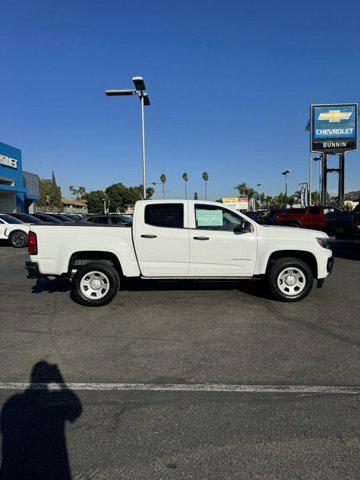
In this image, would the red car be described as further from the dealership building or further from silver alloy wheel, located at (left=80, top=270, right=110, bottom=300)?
the dealership building

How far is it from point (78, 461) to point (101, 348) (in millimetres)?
2069

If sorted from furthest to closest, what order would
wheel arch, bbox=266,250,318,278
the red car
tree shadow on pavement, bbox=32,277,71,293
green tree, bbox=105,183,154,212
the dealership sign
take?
green tree, bbox=105,183,154,212 < the dealership sign < the red car < tree shadow on pavement, bbox=32,277,71,293 < wheel arch, bbox=266,250,318,278

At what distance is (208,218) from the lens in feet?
21.8

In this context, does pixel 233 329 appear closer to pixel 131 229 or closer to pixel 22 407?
pixel 131 229

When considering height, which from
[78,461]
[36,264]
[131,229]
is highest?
[131,229]

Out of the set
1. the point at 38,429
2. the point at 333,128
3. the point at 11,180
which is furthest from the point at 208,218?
the point at 11,180

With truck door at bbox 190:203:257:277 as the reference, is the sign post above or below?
above

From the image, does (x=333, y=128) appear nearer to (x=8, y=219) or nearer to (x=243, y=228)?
(x=8, y=219)

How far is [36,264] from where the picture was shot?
6375mm

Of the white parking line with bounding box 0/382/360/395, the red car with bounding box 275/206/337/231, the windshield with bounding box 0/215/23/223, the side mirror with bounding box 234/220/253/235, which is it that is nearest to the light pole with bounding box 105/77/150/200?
the windshield with bounding box 0/215/23/223

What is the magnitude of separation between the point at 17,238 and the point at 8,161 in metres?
23.5

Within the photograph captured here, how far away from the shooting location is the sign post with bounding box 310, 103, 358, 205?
33.7m

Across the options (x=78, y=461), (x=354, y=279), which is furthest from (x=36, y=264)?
(x=354, y=279)

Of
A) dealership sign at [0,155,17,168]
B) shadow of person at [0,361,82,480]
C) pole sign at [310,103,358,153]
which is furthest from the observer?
dealership sign at [0,155,17,168]
